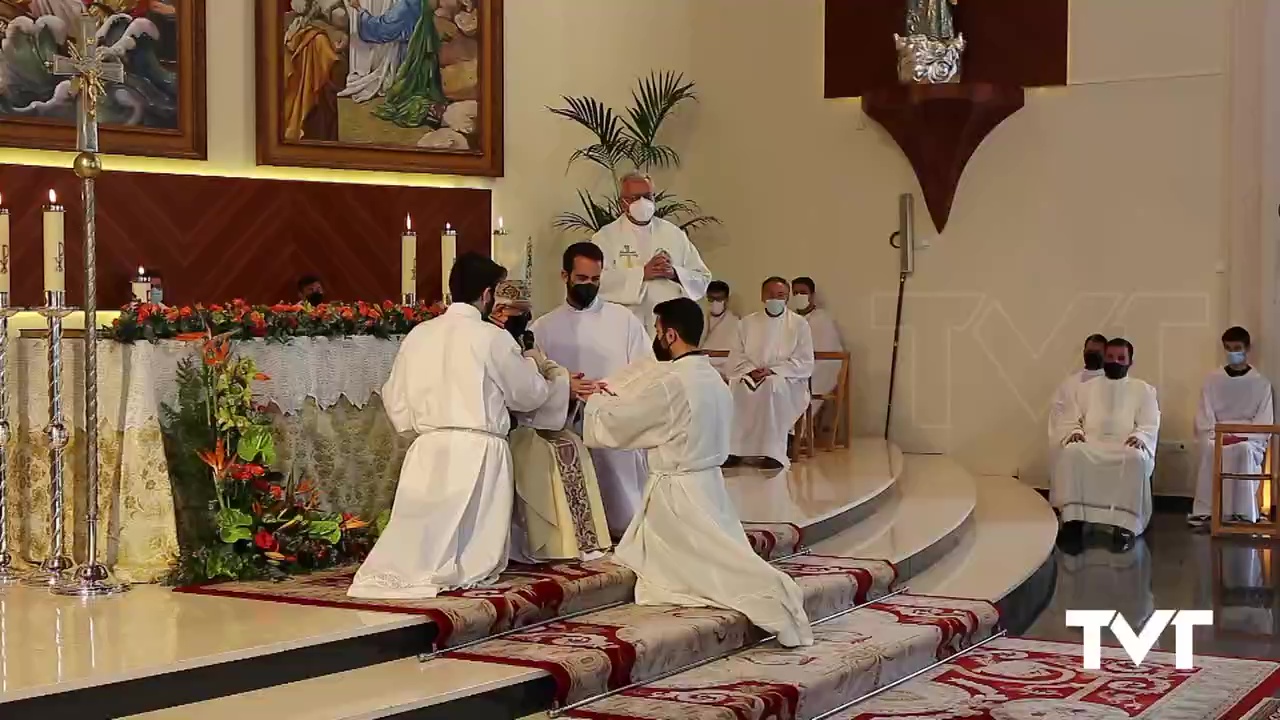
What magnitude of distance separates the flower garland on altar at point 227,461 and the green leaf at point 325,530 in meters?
0.15

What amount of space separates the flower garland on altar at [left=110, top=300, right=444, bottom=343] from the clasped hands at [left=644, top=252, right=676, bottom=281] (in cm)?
268

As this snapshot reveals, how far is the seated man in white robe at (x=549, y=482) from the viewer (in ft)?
24.2

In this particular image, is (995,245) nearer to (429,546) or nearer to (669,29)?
(669,29)

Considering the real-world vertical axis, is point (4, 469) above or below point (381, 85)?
below

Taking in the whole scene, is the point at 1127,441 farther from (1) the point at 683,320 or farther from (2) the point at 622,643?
(2) the point at 622,643

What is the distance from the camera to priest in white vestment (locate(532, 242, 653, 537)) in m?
8.10

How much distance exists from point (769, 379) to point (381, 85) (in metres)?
3.44

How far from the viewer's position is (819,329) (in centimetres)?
1433

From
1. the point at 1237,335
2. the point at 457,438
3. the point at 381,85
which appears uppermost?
the point at 381,85

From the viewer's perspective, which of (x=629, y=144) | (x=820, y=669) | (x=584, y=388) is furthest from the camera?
(x=629, y=144)

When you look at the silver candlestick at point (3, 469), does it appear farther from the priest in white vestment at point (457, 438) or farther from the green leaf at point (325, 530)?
the priest in white vestment at point (457, 438)

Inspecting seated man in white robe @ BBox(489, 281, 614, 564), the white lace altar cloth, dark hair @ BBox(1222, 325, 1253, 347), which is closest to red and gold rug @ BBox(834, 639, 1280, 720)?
seated man in white robe @ BBox(489, 281, 614, 564)

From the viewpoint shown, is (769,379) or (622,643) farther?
(769,379)

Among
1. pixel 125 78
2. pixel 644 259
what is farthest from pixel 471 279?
pixel 125 78
